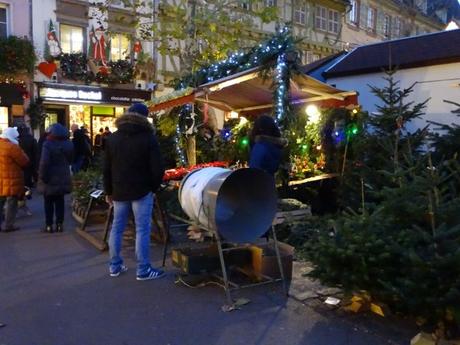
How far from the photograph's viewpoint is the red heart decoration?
1934 centimetres

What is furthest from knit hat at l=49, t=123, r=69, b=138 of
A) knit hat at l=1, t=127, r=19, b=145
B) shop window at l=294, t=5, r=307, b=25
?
shop window at l=294, t=5, r=307, b=25

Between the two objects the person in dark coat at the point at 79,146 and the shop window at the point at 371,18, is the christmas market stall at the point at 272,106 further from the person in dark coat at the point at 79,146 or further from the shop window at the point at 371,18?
the shop window at the point at 371,18

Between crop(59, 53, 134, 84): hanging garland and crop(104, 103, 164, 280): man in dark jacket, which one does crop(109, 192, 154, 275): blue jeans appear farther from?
crop(59, 53, 134, 84): hanging garland

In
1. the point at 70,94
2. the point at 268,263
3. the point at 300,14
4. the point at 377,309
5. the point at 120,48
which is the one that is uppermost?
the point at 300,14

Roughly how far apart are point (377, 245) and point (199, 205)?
5.56 ft

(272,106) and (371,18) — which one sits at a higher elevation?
(371,18)

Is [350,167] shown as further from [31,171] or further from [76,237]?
[31,171]

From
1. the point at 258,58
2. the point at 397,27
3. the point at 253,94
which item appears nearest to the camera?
the point at 258,58

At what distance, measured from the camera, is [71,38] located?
20.6m

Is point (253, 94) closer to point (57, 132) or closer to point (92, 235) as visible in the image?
point (57, 132)

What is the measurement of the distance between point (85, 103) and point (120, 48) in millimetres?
3057

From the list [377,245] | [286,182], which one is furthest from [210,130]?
[377,245]

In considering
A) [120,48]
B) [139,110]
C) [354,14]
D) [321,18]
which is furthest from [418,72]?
[354,14]

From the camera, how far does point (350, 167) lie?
7969mm
